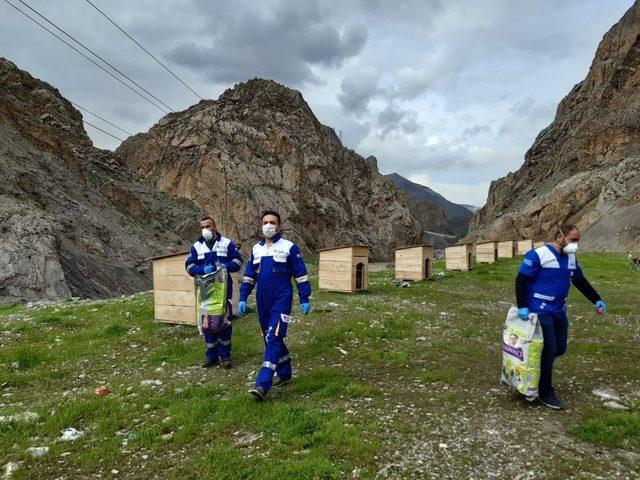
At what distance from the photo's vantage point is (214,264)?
9.12 m

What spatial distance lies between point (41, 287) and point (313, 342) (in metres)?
19.1

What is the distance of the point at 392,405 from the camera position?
22.3 ft

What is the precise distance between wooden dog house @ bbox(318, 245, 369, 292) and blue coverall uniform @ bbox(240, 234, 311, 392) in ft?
38.6

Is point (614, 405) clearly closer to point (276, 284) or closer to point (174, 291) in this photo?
point (276, 284)

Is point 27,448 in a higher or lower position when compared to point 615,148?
lower

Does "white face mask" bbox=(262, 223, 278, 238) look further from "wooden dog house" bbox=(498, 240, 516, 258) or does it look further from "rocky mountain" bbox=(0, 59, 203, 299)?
"wooden dog house" bbox=(498, 240, 516, 258)

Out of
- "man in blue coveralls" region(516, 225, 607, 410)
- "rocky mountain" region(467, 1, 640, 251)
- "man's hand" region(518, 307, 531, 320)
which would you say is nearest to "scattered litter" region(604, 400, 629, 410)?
"man in blue coveralls" region(516, 225, 607, 410)

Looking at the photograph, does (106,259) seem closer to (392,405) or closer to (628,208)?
(392,405)

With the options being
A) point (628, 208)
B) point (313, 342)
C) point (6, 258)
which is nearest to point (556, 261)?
point (313, 342)

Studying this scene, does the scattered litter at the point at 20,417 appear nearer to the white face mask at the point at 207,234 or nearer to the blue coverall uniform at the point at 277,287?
the blue coverall uniform at the point at 277,287

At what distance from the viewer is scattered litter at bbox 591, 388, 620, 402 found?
7.07 metres

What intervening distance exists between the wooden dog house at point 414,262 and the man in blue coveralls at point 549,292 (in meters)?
17.6

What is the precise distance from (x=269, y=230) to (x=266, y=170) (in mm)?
81559

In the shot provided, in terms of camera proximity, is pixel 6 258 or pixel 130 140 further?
pixel 130 140
